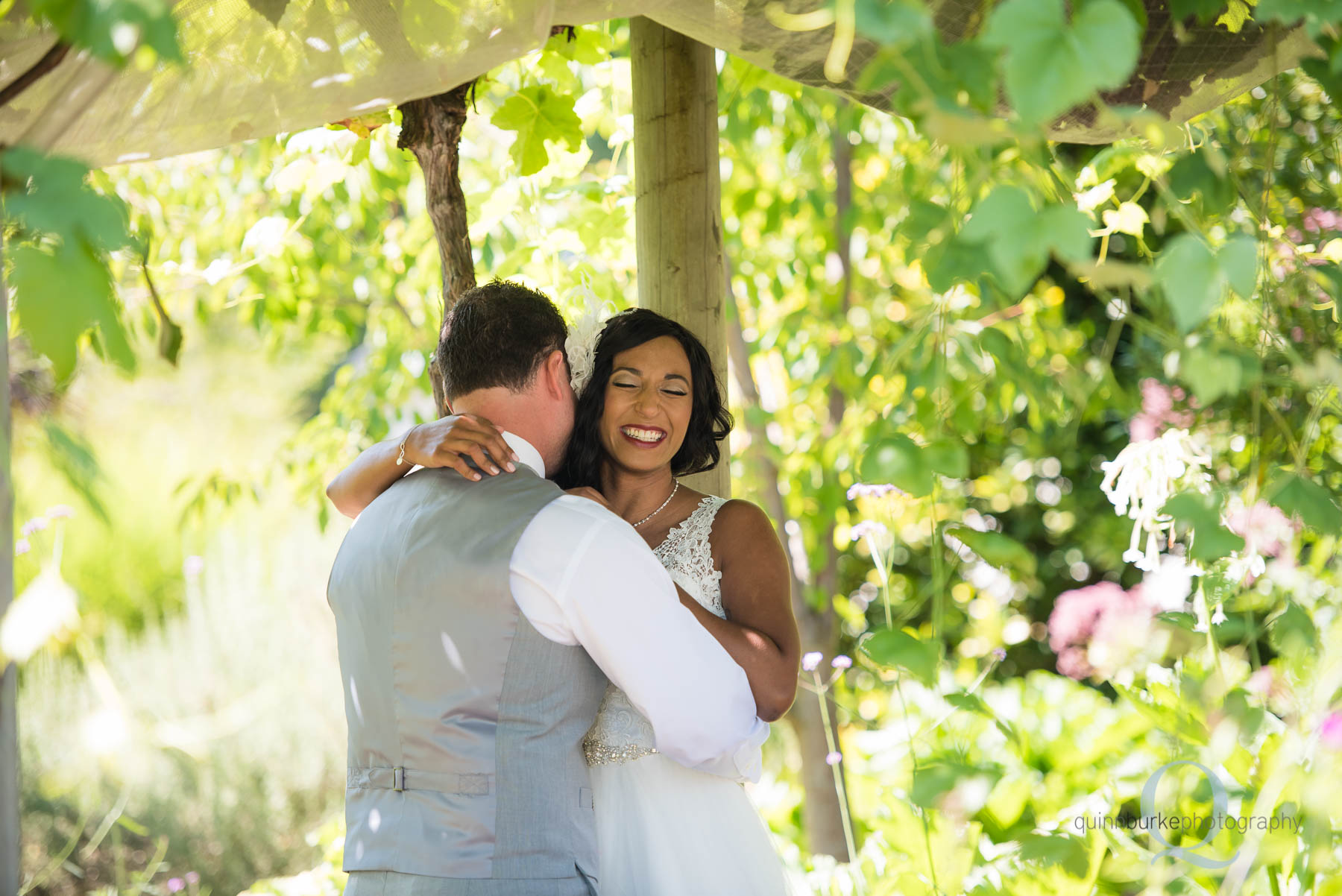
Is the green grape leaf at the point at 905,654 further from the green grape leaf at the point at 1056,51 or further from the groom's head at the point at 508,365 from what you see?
the groom's head at the point at 508,365

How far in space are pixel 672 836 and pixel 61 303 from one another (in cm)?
153

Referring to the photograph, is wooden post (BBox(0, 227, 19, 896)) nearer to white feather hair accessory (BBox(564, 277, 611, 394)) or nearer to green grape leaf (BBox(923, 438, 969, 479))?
green grape leaf (BBox(923, 438, 969, 479))

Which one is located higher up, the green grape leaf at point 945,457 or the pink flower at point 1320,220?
the pink flower at point 1320,220

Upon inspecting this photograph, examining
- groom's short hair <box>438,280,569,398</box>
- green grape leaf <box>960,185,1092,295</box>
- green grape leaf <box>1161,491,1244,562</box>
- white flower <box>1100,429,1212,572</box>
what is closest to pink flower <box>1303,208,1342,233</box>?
white flower <box>1100,429,1212,572</box>

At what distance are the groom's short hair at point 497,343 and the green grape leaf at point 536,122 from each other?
0.76 m

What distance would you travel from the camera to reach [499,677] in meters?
1.62

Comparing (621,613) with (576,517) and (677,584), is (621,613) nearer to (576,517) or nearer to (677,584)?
(576,517)

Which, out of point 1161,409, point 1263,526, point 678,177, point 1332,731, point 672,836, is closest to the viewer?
point 1332,731

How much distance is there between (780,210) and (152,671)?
164 inches

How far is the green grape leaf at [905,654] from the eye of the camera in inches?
45.5

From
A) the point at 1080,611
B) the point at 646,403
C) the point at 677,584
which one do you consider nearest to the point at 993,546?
the point at 677,584

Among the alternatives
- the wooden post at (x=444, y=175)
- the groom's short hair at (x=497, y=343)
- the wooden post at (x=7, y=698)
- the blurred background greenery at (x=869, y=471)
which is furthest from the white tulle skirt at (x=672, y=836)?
the wooden post at (x=7, y=698)

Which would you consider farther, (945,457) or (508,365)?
(508,365)

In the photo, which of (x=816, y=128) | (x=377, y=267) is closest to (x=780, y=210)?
(x=816, y=128)
